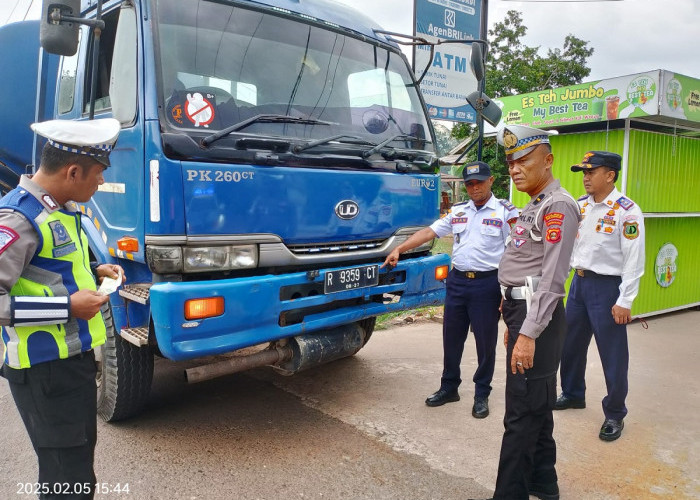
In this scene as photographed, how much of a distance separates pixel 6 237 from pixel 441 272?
2803 mm

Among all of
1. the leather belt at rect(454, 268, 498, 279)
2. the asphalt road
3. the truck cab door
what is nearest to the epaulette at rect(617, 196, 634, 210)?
the leather belt at rect(454, 268, 498, 279)

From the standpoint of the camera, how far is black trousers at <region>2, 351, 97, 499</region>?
6.04 feet

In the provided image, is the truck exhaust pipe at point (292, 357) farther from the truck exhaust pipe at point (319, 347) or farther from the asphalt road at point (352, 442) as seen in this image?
the asphalt road at point (352, 442)

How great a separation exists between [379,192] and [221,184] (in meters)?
1.07

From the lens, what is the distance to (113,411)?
331 cm

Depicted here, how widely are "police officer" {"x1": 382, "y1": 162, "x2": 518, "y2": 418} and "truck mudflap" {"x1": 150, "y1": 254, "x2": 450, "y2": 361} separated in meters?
0.29

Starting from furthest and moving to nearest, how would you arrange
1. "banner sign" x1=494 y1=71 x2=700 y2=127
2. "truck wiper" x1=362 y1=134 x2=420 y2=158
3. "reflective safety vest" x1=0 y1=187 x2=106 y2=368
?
"banner sign" x1=494 y1=71 x2=700 y2=127 → "truck wiper" x1=362 y1=134 x2=420 y2=158 → "reflective safety vest" x1=0 y1=187 x2=106 y2=368

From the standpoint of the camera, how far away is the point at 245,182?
2.90m

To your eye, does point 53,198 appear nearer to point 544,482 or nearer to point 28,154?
point 544,482

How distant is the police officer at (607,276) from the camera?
3.41 metres

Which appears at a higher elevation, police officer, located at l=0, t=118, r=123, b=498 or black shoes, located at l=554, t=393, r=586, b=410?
police officer, located at l=0, t=118, r=123, b=498

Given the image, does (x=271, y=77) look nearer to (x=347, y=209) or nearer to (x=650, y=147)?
(x=347, y=209)

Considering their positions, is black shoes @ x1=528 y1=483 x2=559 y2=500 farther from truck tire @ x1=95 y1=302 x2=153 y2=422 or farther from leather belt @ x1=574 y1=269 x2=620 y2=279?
truck tire @ x1=95 y1=302 x2=153 y2=422

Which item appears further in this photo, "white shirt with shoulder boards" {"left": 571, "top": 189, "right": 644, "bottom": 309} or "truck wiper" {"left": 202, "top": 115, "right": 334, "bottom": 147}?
"white shirt with shoulder boards" {"left": 571, "top": 189, "right": 644, "bottom": 309}
